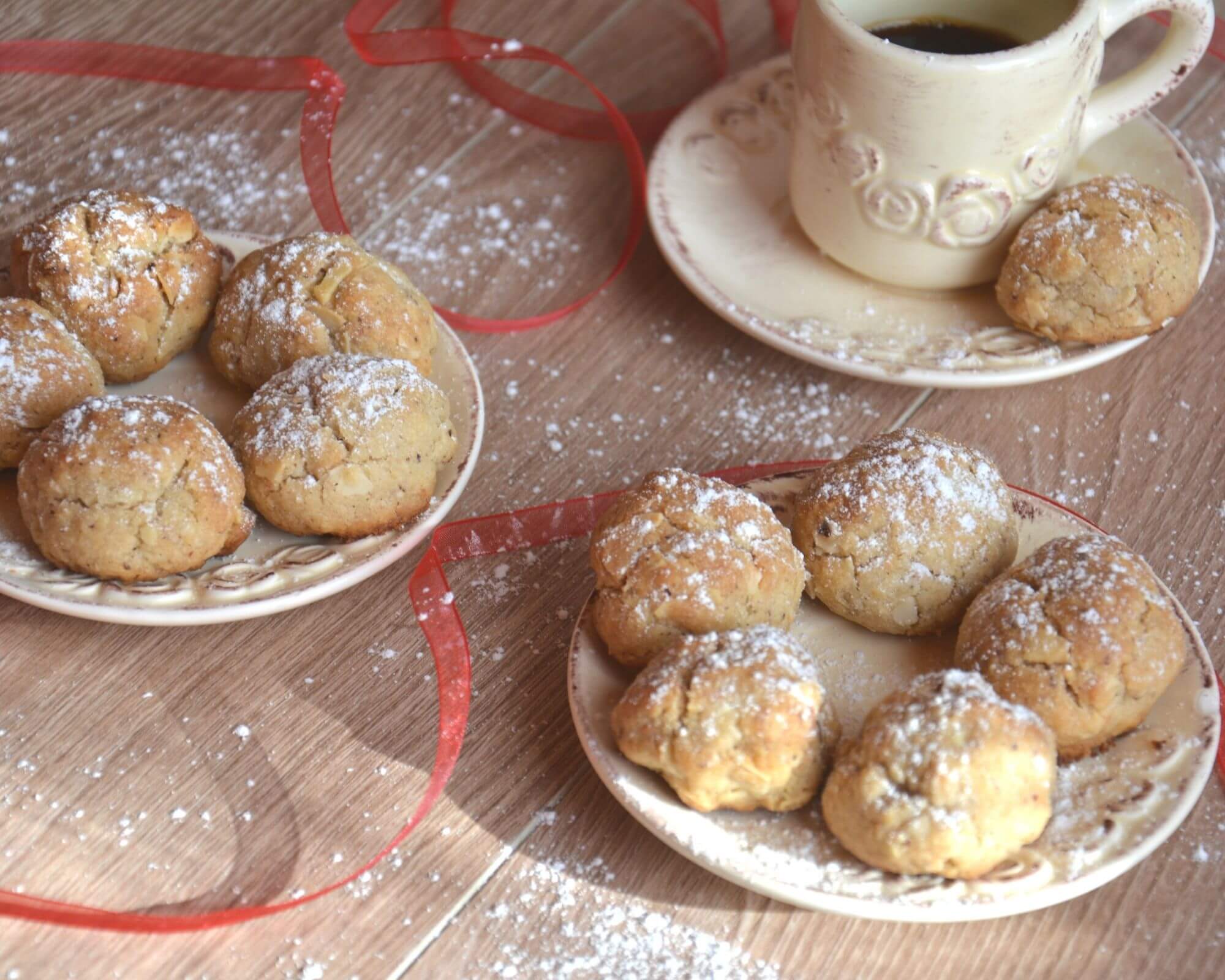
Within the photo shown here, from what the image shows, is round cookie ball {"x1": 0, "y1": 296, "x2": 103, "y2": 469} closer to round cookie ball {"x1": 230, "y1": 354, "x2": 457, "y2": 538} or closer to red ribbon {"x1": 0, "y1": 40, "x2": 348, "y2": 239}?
round cookie ball {"x1": 230, "y1": 354, "x2": 457, "y2": 538}

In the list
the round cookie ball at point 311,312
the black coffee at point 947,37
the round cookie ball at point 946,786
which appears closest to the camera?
the round cookie ball at point 946,786

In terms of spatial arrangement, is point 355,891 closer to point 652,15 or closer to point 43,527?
point 43,527

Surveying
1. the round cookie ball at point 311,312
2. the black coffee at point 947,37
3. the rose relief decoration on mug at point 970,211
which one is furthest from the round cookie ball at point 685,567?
the black coffee at point 947,37

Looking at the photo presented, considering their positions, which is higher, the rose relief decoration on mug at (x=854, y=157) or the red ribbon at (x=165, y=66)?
the red ribbon at (x=165, y=66)

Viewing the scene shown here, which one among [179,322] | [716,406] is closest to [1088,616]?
[716,406]

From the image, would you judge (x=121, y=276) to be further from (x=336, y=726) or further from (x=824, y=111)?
(x=824, y=111)

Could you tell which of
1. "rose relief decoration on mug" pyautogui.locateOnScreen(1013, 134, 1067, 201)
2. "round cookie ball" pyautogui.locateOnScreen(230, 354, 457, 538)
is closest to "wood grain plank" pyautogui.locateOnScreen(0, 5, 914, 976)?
"round cookie ball" pyautogui.locateOnScreen(230, 354, 457, 538)

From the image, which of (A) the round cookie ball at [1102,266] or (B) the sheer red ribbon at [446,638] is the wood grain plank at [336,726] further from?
(A) the round cookie ball at [1102,266]
